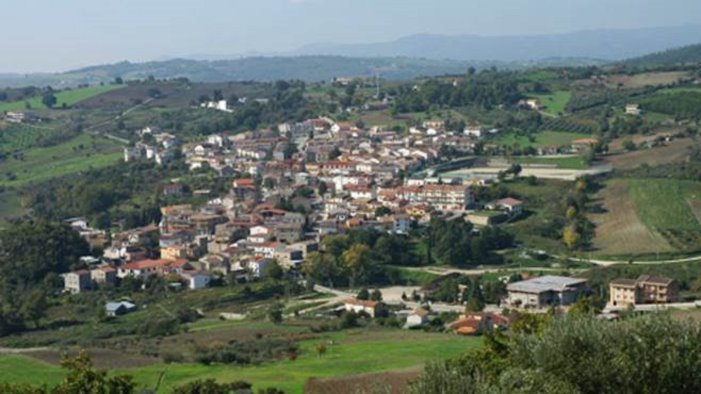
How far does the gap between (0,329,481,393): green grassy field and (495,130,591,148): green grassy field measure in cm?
3431

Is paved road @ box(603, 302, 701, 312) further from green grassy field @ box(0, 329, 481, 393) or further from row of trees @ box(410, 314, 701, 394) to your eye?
row of trees @ box(410, 314, 701, 394)

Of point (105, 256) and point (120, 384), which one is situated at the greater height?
point (120, 384)

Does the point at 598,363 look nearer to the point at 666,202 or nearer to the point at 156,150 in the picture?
the point at 666,202

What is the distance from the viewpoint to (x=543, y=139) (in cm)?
6281

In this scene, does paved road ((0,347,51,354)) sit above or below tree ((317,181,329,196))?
below

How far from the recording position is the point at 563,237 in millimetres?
41156

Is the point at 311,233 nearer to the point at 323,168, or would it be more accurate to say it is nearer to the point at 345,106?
the point at 323,168

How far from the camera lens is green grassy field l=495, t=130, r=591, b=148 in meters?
61.6

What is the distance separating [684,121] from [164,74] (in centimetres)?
12233

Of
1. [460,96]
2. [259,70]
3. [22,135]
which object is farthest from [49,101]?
[259,70]

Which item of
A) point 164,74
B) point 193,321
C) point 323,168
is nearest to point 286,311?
point 193,321

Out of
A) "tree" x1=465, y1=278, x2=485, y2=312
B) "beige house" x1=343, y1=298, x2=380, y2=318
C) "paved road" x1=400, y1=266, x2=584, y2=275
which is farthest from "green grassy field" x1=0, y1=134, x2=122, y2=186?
"tree" x1=465, y1=278, x2=485, y2=312

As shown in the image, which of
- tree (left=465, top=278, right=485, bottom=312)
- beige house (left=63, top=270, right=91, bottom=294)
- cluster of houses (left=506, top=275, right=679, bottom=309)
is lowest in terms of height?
beige house (left=63, top=270, right=91, bottom=294)

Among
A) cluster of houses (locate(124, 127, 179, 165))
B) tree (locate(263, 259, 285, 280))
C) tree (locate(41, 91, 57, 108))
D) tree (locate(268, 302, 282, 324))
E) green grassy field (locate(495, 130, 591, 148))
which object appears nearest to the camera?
tree (locate(268, 302, 282, 324))
